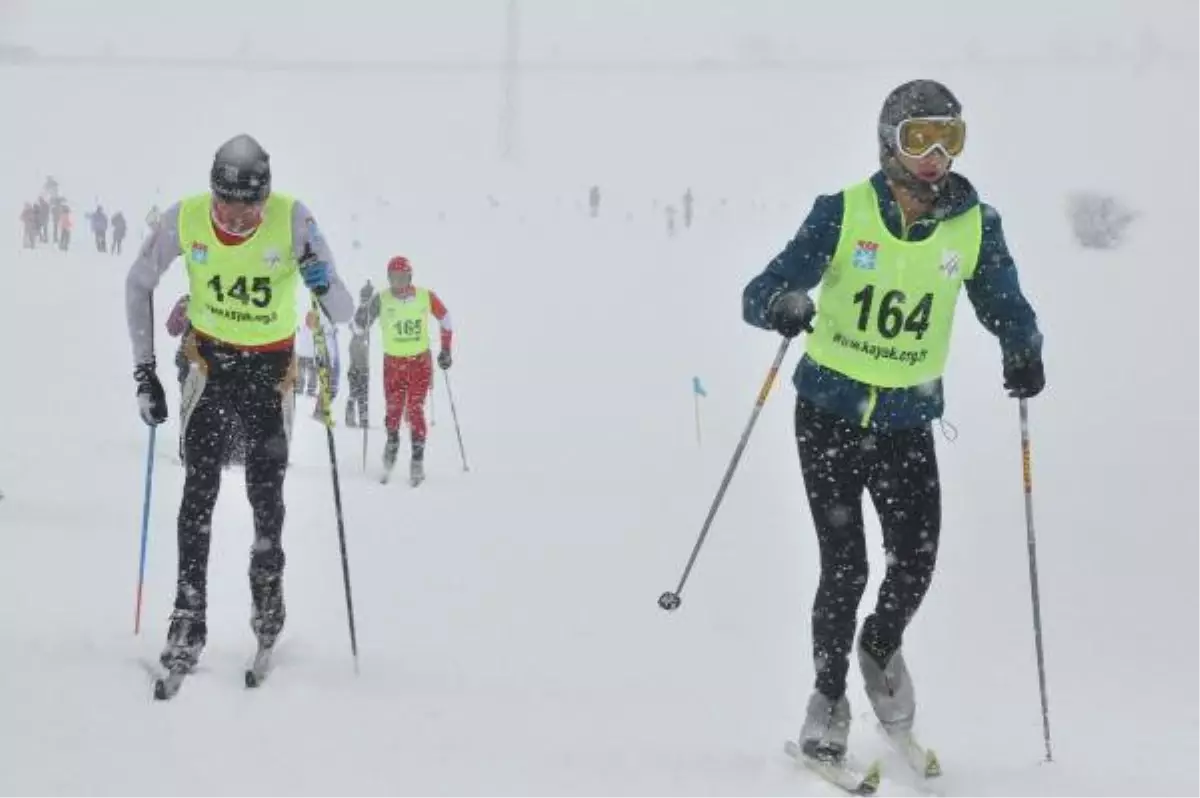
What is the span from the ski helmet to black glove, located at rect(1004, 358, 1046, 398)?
615 millimetres

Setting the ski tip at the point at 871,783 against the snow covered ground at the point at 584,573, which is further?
A: the snow covered ground at the point at 584,573

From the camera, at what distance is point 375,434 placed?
47.0 feet

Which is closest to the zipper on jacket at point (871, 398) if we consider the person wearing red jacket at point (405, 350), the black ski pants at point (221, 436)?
the black ski pants at point (221, 436)

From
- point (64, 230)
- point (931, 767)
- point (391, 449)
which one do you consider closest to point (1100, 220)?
point (64, 230)

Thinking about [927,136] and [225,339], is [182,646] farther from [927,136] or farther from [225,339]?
[927,136]

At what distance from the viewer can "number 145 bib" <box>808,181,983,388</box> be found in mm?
3730

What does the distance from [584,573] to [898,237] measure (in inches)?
158

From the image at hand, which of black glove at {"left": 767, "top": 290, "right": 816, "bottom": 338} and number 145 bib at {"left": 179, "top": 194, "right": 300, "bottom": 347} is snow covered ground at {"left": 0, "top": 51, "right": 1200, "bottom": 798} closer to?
number 145 bib at {"left": 179, "top": 194, "right": 300, "bottom": 347}

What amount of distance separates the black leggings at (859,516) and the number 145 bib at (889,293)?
21cm

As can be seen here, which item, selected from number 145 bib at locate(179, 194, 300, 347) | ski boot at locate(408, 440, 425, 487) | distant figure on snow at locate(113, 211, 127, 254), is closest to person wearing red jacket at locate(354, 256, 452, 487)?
ski boot at locate(408, 440, 425, 487)

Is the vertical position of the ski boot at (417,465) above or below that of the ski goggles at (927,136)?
below

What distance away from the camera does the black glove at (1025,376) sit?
3.89 m

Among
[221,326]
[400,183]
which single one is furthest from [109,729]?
[400,183]

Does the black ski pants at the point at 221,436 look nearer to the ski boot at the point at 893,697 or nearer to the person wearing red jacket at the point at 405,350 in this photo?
the ski boot at the point at 893,697
